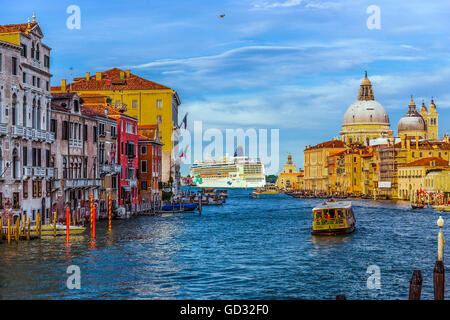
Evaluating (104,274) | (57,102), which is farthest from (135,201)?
(104,274)

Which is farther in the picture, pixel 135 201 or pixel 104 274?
pixel 135 201

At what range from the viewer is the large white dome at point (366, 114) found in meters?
171

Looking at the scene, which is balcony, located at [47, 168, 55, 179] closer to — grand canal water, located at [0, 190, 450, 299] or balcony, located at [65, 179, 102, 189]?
balcony, located at [65, 179, 102, 189]

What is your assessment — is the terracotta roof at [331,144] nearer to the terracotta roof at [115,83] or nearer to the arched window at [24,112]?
the terracotta roof at [115,83]

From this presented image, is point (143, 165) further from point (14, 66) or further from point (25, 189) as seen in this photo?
point (14, 66)

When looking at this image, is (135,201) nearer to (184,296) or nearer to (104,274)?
(104,274)

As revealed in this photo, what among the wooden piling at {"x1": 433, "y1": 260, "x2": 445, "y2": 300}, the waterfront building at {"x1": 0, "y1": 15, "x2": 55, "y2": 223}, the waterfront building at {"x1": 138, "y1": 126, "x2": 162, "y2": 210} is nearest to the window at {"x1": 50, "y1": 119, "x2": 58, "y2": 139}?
the waterfront building at {"x1": 0, "y1": 15, "x2": 55, "y2": 223}

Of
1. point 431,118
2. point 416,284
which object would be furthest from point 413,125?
point 416,284

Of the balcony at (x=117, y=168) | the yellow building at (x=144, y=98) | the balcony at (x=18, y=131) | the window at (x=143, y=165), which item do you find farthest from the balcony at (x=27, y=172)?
the yellow building at (x=144, y=98)

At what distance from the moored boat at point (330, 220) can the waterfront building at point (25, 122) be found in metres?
13.7

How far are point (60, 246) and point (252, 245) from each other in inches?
339

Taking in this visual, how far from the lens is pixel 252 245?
107 feet

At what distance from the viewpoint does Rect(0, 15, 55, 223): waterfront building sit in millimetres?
31594

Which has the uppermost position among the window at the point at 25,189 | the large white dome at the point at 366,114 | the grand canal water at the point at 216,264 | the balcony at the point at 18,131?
the large white dome at the point at 366,114
